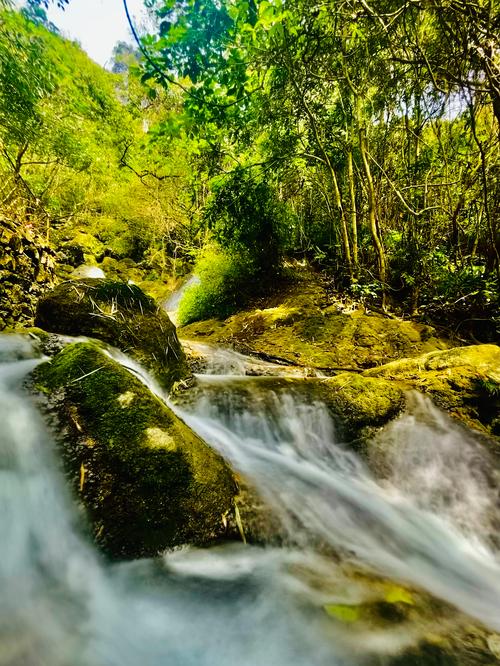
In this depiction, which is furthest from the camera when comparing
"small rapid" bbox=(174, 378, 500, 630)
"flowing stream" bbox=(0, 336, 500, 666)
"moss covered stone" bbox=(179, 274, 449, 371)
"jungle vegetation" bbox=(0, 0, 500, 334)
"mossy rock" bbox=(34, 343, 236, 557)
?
"moss covered stone" bbox=(179, 274, 449, 371)

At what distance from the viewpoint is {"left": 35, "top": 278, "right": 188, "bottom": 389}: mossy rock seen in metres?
3.73

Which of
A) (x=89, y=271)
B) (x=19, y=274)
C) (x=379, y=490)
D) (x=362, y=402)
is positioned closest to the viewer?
(x=379, y=490)

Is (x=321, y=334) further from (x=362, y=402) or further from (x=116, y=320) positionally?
(x=116, y=320)

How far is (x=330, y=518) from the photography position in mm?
2520

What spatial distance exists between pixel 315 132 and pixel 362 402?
5.25 meters

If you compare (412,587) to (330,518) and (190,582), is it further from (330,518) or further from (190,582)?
(190,582)

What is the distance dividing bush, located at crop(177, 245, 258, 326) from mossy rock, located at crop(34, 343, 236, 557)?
19.9 ft

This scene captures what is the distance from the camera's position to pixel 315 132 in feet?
20.2

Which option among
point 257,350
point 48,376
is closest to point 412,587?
point 48,376

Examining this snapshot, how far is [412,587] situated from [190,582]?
129 centimetres

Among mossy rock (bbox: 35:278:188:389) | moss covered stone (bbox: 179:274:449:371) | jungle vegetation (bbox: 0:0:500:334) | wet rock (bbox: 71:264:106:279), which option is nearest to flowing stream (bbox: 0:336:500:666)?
mossy rock (bbox: 35:278:188:389)

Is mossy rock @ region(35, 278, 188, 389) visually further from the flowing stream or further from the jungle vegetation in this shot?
the jungle vegetation

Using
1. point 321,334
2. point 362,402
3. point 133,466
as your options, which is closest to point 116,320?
point 133,466

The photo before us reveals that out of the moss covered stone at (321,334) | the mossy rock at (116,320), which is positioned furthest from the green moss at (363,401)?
the mossy rock at (116,320)
